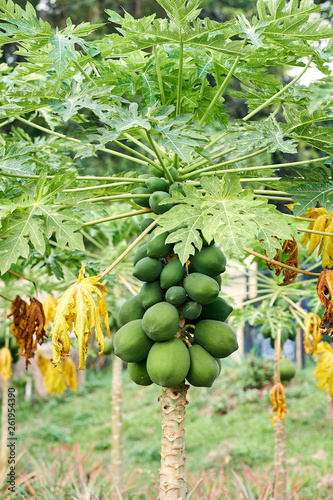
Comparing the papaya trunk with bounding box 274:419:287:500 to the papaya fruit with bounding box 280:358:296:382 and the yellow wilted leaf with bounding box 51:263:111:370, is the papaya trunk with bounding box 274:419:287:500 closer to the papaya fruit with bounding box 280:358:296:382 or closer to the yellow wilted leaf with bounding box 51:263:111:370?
the papaya fruit with bounding box 280:358:296:382

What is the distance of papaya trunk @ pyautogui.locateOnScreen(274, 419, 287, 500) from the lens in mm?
2801

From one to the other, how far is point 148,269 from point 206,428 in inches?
214

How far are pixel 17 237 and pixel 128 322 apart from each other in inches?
19.5

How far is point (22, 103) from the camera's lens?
1455 millimetres

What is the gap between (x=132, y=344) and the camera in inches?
58.8

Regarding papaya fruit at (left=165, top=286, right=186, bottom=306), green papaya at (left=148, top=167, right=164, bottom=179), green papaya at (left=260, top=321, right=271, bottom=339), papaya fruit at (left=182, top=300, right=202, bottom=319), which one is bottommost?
papaya fruit at (left=182, top=300, right=202, bottom=319)

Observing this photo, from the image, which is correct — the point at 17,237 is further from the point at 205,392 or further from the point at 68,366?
the point at 205,392

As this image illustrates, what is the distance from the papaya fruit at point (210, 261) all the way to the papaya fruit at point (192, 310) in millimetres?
113

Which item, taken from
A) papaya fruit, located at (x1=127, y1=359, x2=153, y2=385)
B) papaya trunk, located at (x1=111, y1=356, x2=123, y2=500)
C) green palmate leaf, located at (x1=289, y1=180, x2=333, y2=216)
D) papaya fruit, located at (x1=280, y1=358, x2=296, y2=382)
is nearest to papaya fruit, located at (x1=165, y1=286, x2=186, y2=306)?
papaya fruit, located at (x1=127, y1=359, x2=153, y2=385)

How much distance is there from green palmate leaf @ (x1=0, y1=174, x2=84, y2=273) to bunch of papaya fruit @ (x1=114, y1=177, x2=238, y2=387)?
277mm

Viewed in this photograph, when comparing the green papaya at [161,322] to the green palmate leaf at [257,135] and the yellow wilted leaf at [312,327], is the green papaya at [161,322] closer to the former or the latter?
the green palmate leaf at [257,135]

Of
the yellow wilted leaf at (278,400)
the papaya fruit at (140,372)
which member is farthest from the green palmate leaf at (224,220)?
the yellow wilted leaf at (278,400)

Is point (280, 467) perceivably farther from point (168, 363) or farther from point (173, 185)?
point (173, 185)

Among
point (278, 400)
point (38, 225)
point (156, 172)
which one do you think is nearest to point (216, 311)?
point (156, 172)
